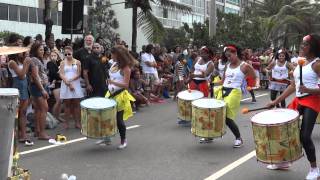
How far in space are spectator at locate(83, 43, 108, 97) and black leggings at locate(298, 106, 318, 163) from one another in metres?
5.66

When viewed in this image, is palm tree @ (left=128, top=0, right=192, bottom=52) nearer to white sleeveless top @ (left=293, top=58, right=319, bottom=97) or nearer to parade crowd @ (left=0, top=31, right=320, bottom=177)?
parade crowd @ (left=0, top=31, right=320, bottom=177)

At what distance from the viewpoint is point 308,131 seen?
6.53 metres

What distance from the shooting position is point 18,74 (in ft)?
30.3

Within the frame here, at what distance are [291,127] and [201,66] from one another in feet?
17.3

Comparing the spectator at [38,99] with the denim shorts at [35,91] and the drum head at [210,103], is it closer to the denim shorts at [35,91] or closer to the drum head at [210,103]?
the denim shorts at [35,91]

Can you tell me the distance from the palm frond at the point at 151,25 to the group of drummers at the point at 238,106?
944 cm

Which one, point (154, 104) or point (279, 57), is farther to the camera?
point (154, 104)

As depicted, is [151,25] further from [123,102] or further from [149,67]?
[123,102]

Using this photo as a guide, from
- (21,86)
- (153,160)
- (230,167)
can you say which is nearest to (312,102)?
(230,167)

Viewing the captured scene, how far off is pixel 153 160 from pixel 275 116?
2.21 metres

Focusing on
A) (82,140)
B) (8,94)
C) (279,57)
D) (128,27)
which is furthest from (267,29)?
(8,94)

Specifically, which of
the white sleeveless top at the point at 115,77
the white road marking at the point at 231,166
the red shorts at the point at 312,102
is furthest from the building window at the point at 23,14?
the red shorts at the point at 312,102

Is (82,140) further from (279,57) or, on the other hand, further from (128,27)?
(128,27)

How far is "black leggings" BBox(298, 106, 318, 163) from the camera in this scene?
654cm
